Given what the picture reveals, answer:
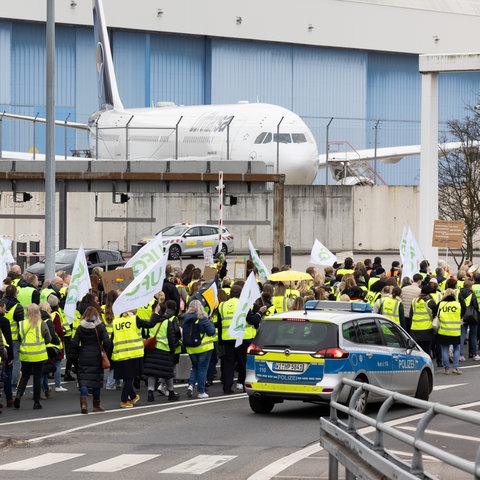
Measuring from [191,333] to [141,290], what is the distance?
3.86 ft

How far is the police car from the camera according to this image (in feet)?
53.4

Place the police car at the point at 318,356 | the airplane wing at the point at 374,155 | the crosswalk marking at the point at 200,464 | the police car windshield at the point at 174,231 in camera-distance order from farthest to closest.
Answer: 1. the airplane wing at the point at 374,155
2. the police car windshield at the point at 174,231
3. the police car at the point at 318,356
4. the crosswalk marking at the point at 200,464

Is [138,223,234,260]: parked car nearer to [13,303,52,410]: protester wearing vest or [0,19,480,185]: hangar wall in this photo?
[0,19,480,185]: hangar wall

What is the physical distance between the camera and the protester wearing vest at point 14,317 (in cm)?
1891

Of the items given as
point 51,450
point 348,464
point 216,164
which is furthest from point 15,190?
point 348,464

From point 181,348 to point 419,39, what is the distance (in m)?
62.7

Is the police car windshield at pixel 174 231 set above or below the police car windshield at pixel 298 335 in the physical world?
above

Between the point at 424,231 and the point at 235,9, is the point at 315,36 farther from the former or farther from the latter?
the point at 424,231

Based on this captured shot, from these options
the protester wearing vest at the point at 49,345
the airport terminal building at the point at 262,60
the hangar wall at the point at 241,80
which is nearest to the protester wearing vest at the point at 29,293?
the protester wearing vest at the point at 49,345

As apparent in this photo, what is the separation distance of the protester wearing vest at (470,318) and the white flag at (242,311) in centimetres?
576

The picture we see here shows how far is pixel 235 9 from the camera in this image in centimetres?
7525

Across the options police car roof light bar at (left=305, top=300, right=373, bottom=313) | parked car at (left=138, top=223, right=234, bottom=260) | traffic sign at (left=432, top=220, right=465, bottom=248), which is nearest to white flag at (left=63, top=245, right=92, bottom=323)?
police car roof light bar at (left=305, top=300, right=373, bottom=313)

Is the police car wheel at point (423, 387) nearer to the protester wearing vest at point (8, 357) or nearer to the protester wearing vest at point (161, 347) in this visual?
the protester wearing vest at point (161, 347)

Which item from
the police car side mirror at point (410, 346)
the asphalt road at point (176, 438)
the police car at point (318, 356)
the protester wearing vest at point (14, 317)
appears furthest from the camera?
the protester wearing vest at point (14, 317)
